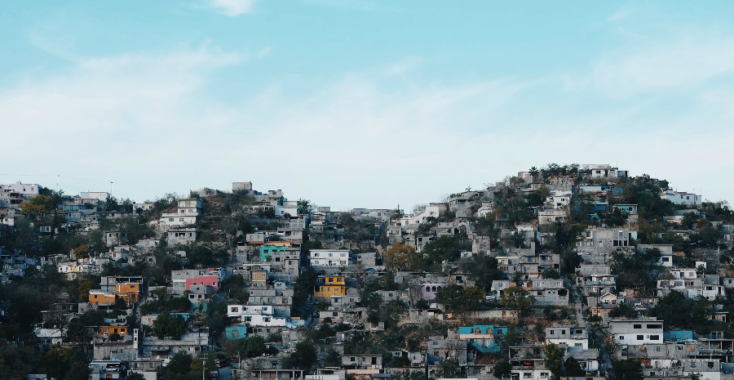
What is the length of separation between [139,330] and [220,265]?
215 inches

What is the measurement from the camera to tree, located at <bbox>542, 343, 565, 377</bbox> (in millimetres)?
28688

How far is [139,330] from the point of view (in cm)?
3155

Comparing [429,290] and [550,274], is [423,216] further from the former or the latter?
[550,274]

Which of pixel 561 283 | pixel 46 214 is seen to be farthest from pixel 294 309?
pixel 46 214

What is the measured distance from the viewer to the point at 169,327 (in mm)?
31312

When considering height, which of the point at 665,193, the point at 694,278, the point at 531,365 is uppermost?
the point at 665,193

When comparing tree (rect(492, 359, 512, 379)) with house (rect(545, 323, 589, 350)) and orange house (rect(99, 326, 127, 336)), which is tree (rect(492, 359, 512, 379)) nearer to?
house (rect(545, 323, 589, 350))

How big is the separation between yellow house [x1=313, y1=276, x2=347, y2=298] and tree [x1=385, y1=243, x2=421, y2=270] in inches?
79.2

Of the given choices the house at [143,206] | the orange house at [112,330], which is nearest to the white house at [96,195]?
the house at [143,206]

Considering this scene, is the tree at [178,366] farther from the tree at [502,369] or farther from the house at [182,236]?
the house at [182,236]

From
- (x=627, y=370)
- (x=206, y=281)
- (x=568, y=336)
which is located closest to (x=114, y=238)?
(x=206, y=281)

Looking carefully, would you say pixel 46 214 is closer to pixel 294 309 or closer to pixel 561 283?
pixel 294 309

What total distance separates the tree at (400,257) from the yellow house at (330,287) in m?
2.01

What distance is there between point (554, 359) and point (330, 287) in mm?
8501
